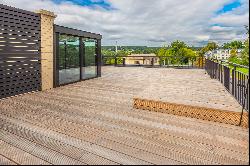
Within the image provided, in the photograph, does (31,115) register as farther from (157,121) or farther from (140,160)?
(140,160)

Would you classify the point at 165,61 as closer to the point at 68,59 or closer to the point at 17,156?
the point at 68,59

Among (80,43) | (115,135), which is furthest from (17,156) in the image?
(80,43)

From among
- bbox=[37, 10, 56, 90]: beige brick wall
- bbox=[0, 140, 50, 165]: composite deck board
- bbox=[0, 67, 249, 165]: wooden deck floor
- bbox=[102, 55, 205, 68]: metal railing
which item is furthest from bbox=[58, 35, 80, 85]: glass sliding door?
bbox=[102, 55, 205, 68]: metal railing

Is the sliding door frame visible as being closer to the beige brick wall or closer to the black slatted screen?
the beige brick wall

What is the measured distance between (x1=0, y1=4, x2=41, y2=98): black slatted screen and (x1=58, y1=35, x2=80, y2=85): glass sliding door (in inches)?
49.3

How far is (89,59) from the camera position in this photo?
11516 millimetres

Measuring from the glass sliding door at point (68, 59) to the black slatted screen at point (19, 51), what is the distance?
125 cm

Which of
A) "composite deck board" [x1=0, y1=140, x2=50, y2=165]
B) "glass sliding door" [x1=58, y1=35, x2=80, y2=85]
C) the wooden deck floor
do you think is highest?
"glass sliding door" [x1=58, y1=35, x2=80, y2=85]

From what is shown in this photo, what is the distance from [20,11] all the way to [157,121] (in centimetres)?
574

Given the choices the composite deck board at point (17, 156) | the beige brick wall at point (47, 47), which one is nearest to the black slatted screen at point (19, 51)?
the beige brick wall at point (47, 47)

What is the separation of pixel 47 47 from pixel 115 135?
5.95 metres

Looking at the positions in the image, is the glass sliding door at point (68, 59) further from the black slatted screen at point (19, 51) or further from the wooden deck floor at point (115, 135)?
the wooden deck floor at point (115, 135)

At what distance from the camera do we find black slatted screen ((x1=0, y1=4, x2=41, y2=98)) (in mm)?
7031

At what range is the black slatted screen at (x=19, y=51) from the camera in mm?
7031
